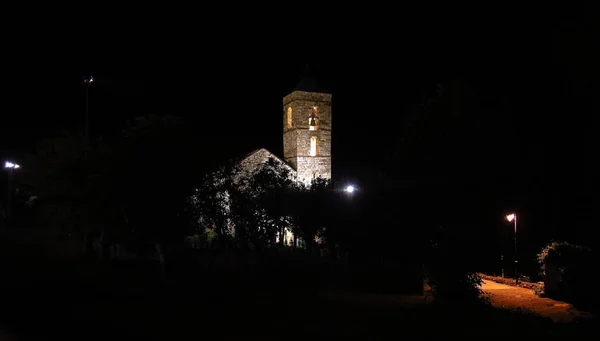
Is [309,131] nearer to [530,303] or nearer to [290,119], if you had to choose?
[290,119]

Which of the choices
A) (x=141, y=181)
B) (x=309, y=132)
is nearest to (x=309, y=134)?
(x=309, y=132)

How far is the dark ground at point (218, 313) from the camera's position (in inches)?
366

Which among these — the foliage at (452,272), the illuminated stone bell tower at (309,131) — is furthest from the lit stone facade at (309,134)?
the foliage at (452,272)

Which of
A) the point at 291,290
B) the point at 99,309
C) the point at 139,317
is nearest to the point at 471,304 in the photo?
the point at 291,290

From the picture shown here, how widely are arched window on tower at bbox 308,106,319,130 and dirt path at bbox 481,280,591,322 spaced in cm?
2382

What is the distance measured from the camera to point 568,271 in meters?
15.5

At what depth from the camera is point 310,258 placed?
2034cm

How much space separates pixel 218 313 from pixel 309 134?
29.7 metres

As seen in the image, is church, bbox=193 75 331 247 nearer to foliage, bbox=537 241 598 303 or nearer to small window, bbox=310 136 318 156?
small window, bbox=310 136 318 156

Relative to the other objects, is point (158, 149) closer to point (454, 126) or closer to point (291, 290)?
point (291, 290)

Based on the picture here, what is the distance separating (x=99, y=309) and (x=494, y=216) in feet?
30.2

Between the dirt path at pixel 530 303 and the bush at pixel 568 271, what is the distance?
1.25 ft

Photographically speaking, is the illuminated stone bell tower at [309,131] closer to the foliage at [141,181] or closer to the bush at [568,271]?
the foliage at [141,181]

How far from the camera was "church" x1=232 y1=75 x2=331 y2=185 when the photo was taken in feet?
131
